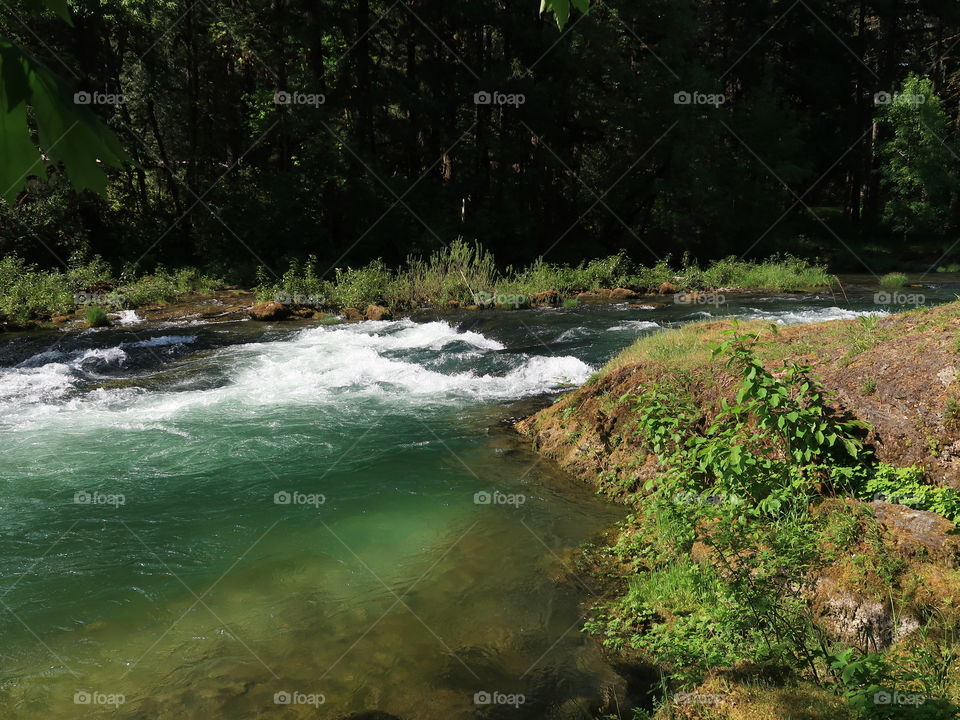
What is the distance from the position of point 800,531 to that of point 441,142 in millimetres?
30608

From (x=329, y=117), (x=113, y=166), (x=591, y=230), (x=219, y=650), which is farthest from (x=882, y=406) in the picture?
(x=591, y=230)

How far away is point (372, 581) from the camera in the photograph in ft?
17.7

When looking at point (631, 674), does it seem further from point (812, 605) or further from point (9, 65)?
point (9, 65)

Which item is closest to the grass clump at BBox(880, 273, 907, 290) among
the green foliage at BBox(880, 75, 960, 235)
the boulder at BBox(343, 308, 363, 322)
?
the green foliage at BBox(880, 75, 960, 235)

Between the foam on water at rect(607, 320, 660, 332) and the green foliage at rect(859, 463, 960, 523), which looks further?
the foam on water at rect(607, 320, 660, 332)

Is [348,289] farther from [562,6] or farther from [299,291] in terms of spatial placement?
[562,6]

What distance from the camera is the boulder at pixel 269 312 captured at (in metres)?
18.8

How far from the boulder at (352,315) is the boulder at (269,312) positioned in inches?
66.7

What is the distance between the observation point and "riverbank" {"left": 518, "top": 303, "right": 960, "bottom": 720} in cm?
351

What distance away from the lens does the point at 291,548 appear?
19.5 ft

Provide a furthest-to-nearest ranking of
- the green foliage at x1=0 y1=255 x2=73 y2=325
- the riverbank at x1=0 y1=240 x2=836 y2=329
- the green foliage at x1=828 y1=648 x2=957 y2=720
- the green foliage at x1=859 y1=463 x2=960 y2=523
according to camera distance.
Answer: the riverbank at x1=0 y1=240 x2=836 y2=329 → the green foliage at x1=0 y1=255 x2=73 y2=325 → the green foliage at x1=859 y1=463 x2=960 y2=523 → the green foliage at x1=828 y1=648 x2=957 y2=720

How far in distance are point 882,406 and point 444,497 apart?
4.27m

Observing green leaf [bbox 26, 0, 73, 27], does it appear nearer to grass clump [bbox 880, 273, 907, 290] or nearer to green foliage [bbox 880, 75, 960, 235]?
grass clump [bbox 880, 273, 907, 290]

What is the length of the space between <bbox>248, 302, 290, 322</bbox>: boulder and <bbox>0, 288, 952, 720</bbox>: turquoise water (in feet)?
21.3
